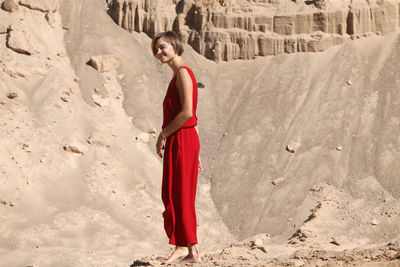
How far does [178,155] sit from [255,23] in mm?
17496

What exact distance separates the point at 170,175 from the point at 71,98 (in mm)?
12877

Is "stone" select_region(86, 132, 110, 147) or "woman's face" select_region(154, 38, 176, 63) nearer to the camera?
"woman's face" select_region(154, 38, 176, 63)

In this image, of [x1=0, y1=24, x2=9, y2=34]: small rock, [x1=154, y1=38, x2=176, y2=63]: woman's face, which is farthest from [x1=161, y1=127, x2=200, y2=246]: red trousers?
[x1=0, y1=24, x2=9, y2=34]: small rock

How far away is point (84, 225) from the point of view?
14.6 m

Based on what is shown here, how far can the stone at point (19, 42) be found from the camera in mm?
18062

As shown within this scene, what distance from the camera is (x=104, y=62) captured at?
19750mm

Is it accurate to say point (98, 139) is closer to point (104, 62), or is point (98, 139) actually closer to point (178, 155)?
point (104, 62)

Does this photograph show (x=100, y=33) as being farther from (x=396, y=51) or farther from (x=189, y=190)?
(x=189, y=190)

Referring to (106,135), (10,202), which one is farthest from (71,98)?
(10,202)

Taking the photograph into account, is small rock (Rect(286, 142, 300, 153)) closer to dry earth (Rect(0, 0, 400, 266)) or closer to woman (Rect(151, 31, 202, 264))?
dry earth (Rect(0, 0, 400, 266))

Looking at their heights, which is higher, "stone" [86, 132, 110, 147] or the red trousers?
the red trousers

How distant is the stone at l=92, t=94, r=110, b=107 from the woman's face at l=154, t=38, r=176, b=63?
13.1m

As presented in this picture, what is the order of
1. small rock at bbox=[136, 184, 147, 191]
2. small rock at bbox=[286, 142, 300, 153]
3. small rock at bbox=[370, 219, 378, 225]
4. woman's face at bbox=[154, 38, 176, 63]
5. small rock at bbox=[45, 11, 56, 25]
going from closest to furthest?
woman's face at bbox=[154, 38, 176, 63], small rock at bbox=[370, 219, 378, 225], small rock at bbox=[136, 184, 147, 191], small rock at bbox=[286, 142, 300, 153], small rock at bbox=[45, 11, 56, 25]

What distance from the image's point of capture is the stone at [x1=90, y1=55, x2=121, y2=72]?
19.6 meters
